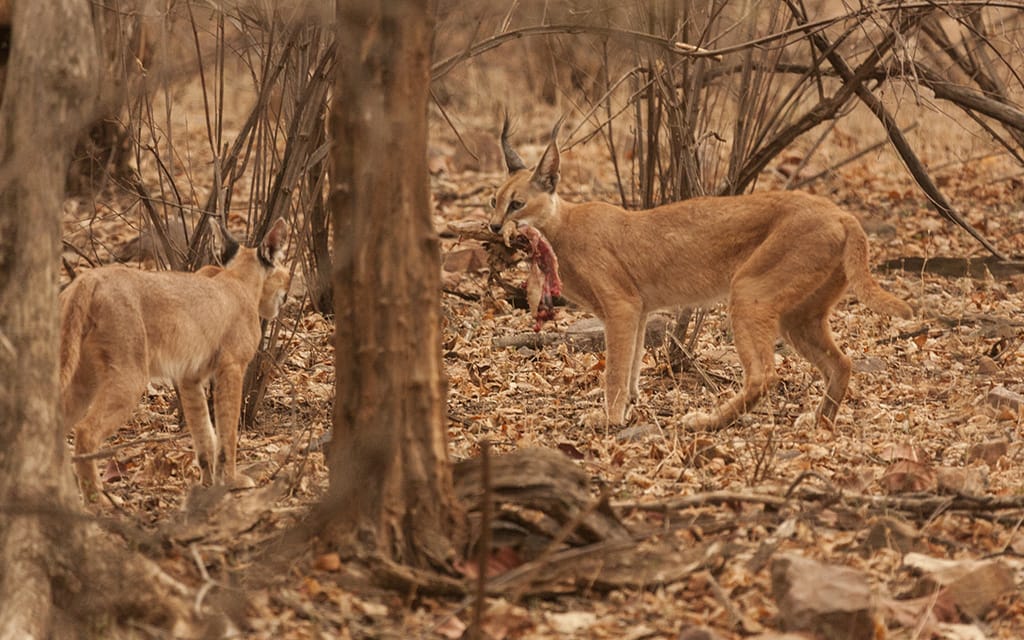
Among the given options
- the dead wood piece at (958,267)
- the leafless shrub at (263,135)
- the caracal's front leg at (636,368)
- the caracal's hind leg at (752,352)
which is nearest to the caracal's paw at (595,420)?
the caracal's front leg at (636,368)

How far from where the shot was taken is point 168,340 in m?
7.13

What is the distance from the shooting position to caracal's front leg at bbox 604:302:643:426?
8.59 m

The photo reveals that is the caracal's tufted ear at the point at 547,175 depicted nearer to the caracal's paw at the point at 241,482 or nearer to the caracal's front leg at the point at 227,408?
the caracal's front leg at the point at 227,408

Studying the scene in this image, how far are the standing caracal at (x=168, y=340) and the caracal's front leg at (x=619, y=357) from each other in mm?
2174

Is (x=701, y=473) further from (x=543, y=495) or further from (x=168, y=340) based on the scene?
(x=168, y=340)

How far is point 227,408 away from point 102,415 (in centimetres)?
91

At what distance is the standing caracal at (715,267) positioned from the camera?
27.3 feet

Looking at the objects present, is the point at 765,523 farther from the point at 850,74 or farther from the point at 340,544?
the point at 850,74

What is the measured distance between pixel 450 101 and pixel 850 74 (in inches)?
376

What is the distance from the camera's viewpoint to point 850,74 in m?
9.45

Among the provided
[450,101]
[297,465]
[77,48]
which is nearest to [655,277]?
[297,465]

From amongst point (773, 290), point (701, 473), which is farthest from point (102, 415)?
point (773, 290)

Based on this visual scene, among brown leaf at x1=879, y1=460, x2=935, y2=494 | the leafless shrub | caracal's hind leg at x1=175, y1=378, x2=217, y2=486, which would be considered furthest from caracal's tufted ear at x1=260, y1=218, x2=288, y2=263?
brown leaf at x1=879, y1=460, x2=935, y2=494

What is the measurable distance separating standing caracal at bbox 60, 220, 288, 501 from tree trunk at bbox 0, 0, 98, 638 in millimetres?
1821
